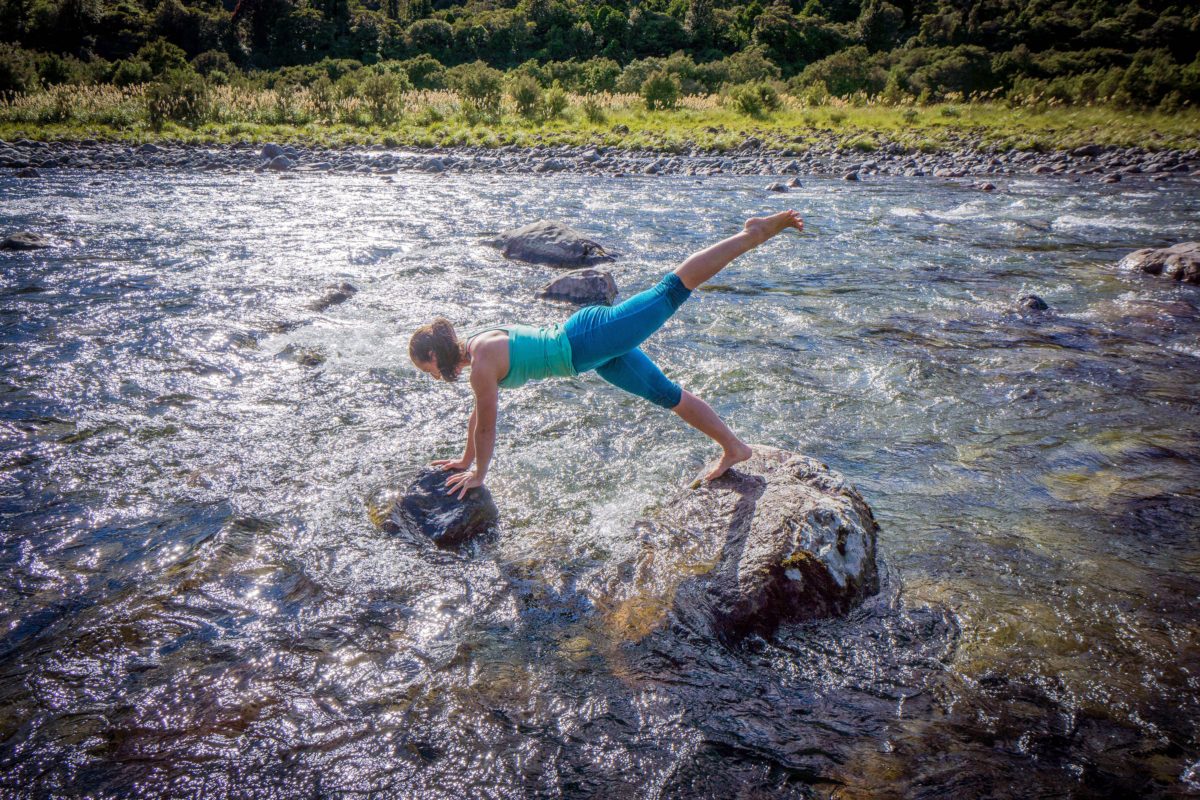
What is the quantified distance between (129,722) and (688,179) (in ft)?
68.9

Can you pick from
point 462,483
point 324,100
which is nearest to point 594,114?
point 324,100

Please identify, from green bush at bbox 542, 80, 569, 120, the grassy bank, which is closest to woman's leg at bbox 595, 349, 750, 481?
the grassy bank

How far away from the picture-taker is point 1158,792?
2752mm

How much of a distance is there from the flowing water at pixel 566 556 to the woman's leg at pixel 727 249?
5.37 feet

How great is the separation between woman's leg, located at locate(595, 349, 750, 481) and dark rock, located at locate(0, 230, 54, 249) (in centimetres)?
1252

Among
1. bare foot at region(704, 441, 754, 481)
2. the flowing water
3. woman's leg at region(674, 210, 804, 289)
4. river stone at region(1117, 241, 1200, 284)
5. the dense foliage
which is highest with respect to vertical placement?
the dense foliage

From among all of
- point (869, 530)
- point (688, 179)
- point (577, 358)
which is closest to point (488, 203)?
point (688, 179)

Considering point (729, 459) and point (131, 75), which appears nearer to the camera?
point (729, 459)

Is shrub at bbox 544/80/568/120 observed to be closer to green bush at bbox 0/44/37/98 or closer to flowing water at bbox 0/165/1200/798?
green bush at bbox 0/44/37/98

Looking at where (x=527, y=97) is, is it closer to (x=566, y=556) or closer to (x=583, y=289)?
(x=583, y=289)

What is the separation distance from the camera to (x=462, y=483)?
489 centimetres

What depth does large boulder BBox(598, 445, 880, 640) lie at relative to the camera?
387cm

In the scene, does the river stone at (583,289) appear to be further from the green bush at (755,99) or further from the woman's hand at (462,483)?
the green bush at (755,99)

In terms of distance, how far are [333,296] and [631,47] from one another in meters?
63.1
